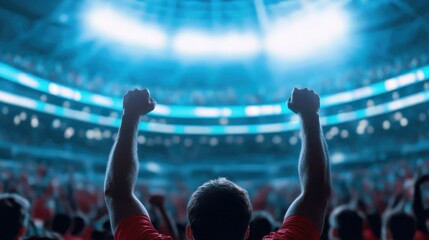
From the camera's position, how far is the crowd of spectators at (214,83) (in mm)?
28406

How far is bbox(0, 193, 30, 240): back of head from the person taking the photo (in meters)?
2.50

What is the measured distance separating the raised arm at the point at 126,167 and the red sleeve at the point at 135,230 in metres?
0.03

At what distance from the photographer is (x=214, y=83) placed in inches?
1549

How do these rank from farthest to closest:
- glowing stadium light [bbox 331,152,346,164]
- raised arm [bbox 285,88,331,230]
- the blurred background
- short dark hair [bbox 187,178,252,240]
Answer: glowing stadium light [bbox 331,152,346,164] < the blurred background < raised arm [bbox 285,88,331,230] < short dark hair [bbox 187,178,252,240]

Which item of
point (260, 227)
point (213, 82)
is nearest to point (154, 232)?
point (260, 227)

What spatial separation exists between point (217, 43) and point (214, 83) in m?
7.84

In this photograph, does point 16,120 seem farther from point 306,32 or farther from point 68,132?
point 306,32

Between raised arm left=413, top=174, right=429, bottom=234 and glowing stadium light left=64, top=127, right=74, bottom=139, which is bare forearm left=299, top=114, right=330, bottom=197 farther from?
glowing stadium light left=64, top=127, right=74, bottom=139

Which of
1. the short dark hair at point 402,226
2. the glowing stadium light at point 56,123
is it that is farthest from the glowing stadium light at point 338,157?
the short dark hair at point 402,226

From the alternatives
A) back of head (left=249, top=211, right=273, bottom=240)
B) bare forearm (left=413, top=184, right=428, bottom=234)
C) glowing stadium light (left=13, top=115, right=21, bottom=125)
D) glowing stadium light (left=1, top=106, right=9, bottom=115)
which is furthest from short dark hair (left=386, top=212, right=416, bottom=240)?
glowing stadium light (left=13, top=115, right=21, bottom=125)

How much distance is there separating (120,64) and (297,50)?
13.9m

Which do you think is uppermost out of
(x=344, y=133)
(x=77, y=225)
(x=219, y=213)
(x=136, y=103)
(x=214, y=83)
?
(x=214, y=83)

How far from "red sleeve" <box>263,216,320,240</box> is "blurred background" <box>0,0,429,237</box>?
70.0 feet

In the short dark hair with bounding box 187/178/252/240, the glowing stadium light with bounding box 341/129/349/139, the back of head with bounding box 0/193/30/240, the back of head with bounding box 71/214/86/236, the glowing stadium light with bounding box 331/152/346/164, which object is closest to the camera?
the short dark hair with bounding box 187/178/252/240
